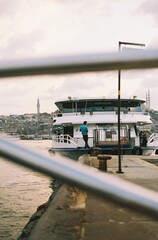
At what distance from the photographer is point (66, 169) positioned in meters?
0.65

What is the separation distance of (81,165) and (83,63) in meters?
0.16

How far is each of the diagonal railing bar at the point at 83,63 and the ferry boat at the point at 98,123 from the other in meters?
19.4

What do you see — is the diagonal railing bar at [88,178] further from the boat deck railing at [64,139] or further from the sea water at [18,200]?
the boat deck railing at [64,139]

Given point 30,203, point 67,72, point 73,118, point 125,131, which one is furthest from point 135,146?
point 67,72

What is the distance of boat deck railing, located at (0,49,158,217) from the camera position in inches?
23.6

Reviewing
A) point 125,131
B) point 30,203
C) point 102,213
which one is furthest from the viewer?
point 125,131

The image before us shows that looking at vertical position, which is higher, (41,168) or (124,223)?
(41,168)

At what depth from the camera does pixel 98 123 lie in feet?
70.9

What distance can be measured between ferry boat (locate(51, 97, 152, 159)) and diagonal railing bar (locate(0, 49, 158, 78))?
1936cm

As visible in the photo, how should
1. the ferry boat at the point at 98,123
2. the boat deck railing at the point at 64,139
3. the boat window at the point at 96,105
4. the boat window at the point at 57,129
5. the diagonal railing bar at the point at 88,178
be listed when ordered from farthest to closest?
the boat window at the point at 57,129
the boat window at the point at 96,105
the boat deck railing at the point at 64,139
the ferry boat at the point at 98,123
the diagonal railing bar at the point at 88,178

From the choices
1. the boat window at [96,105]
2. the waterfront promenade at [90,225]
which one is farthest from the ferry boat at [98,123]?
the waterfront promenade at [90,225]

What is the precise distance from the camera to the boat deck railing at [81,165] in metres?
0.60

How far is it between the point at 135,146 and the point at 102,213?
54.0 ft

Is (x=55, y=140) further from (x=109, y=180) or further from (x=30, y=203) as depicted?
(x=109, y=180)
